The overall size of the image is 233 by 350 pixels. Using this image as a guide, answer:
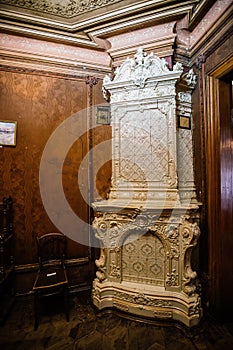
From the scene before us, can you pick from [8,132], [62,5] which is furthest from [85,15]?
[8,132]

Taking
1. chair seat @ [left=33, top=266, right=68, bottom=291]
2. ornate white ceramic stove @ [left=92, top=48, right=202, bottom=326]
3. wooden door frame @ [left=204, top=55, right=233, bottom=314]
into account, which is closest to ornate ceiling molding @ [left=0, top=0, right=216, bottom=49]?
ornate white ceramic stove @ [left=92, top=48, right=202, bottom=326]

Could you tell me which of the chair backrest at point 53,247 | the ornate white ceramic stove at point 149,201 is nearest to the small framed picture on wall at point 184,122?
the ornate white ceramic stove at point 149,201

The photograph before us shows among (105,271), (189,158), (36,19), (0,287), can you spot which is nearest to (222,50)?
(189,158)

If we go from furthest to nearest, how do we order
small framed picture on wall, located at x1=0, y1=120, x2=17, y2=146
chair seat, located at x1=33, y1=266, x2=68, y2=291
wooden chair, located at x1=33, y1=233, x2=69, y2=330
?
small framed picture on wall, located at x1=0, y1=120, x2=17, y2=146 → wooden chair, located at x1=33, y1=233, x2=69, y2=330 → chair seat, located at x1=33, y1=266, x2=68, y2=291

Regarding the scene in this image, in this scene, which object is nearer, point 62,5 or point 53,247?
point 62,5

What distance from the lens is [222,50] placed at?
84.3 inches

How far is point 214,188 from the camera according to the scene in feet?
7.53

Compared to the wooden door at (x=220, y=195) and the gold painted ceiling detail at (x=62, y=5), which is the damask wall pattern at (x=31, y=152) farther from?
the wooden door at (x=220, y=195)

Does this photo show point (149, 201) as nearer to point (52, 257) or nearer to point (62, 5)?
point (52, 257)

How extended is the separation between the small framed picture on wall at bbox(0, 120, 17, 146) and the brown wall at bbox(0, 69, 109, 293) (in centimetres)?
6

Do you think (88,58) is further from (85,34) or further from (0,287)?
(0,287)

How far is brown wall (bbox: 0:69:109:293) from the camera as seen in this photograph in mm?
2709

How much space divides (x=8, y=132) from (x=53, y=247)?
5.48 feet

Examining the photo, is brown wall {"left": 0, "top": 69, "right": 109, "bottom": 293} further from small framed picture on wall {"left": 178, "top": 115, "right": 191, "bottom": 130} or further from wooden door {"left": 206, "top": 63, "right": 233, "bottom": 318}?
wooden door {"left": 206, "top": 63, "right": 233, "bottom": 318}
